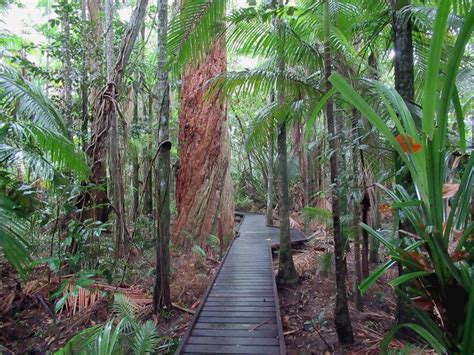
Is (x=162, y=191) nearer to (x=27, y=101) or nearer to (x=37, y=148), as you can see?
(x=37, y=148)

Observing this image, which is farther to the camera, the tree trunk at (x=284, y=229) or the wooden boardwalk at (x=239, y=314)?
the tree trunk at (x=284, y=229)

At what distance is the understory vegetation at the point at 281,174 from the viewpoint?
1470 mm

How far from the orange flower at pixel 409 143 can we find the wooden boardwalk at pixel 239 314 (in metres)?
2.83

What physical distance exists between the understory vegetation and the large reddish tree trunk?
4 centimetres

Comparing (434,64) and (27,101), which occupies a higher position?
(27,101)

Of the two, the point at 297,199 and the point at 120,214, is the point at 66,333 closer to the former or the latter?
the point at 120,214

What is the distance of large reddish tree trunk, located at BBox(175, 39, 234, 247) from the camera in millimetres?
8570

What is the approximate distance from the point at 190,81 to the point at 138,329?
6.36m

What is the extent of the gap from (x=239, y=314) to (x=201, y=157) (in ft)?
15.8

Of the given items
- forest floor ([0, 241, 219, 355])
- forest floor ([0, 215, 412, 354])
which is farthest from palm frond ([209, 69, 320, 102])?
forest floor ([0, 241, 219, 355])

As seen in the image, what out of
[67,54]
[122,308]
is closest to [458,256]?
[122,308]

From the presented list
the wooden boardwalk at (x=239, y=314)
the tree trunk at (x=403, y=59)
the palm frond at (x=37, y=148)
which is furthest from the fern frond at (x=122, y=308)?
the tree trunk at (x=403, y=59)

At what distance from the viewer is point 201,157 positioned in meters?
8.75

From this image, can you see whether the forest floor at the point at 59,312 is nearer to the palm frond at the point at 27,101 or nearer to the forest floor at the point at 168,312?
the forest floor at the point at 168,312
